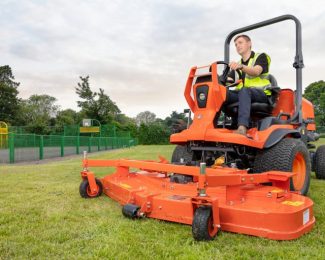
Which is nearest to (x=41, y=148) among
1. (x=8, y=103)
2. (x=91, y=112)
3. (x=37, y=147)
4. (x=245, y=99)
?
(x=37, y=147)

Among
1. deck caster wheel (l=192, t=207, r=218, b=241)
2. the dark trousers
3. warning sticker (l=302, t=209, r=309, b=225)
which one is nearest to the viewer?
deck caster wheel (l=192, t=207, r=218, b=241)

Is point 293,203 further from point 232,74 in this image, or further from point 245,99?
point 232,74

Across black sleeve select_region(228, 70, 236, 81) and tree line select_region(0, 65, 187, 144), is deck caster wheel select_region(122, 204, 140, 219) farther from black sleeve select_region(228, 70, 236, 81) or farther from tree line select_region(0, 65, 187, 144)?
tree line select_region(0, 65, 187, 144)

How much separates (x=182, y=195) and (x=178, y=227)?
44 cm

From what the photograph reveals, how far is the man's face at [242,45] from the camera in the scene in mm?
5559

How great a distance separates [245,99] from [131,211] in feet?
6.88

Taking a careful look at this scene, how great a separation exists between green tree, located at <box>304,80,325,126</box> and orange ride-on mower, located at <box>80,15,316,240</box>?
57780 mm

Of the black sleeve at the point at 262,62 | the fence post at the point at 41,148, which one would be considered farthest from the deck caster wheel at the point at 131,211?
the fence post at the point at 41,148

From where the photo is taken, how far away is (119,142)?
1410 inches

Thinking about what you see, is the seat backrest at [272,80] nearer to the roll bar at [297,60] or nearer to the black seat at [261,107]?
the black seat at [261,107]

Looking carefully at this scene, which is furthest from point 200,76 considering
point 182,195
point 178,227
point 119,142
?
point 119,142

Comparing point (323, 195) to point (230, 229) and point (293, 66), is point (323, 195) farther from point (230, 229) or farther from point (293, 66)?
point (230, 229)

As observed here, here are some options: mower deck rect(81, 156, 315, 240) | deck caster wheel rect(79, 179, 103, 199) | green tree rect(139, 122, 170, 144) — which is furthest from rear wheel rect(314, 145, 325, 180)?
green tree rect(139, 122, 170, 144)

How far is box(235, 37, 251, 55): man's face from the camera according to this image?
5559 millimetres
